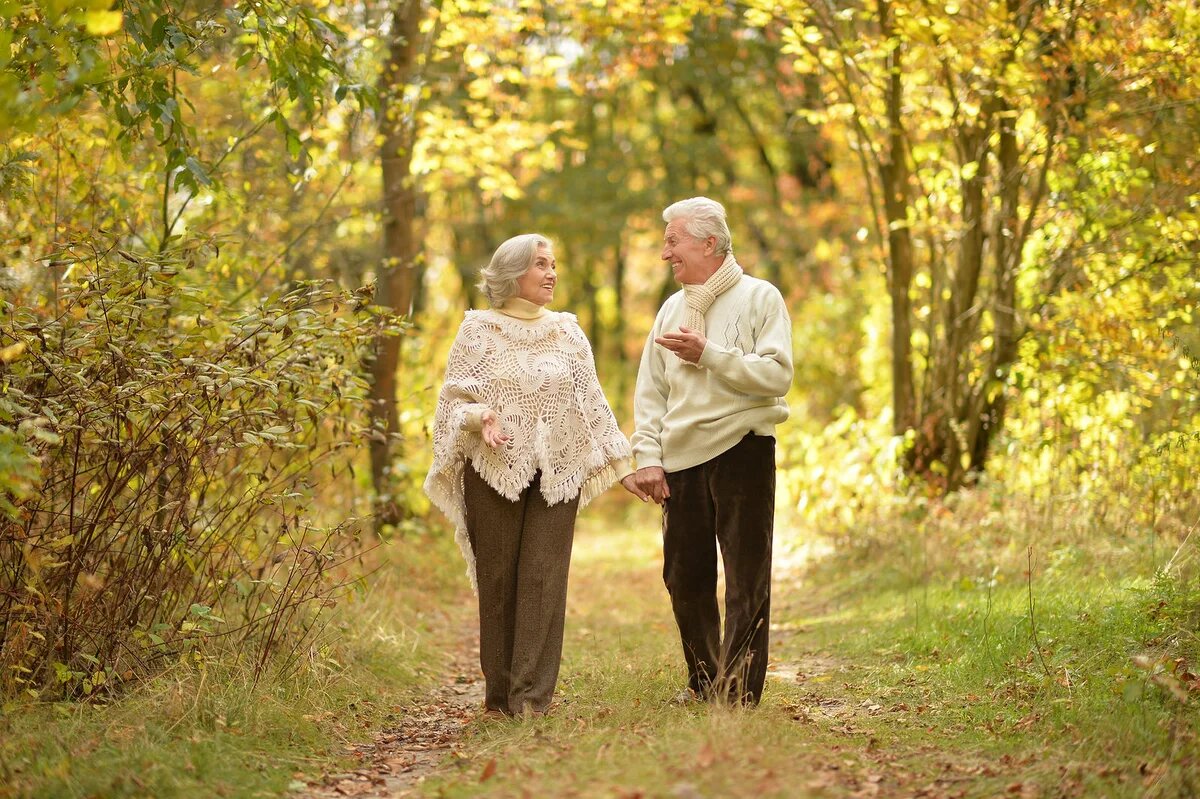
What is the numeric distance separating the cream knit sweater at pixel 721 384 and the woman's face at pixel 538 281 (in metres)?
0.52

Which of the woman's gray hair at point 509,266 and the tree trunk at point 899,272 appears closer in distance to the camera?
the woman's gray hair at point 509,266

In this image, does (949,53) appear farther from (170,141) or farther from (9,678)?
(9,678)

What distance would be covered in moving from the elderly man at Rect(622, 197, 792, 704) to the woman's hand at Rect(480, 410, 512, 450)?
2.09 feet

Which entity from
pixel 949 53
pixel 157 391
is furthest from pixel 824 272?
pixel 157 391

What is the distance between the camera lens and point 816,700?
5.82 metres

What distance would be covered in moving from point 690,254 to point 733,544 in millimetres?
1260

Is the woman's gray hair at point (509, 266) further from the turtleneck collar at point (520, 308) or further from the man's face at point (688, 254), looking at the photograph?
the man's face at point (688, 254)

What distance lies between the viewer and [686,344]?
5.06 metres

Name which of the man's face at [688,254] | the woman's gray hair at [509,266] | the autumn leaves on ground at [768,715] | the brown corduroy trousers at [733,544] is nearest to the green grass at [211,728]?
the autumn leaves on ground at [768,715]

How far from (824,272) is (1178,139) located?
37.6 ft

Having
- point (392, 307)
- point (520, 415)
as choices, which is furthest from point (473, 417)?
point (392, 307)

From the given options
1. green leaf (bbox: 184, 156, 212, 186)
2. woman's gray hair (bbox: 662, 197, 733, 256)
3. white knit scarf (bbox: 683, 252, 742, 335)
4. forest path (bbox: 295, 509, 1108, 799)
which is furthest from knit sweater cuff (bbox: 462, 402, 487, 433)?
green leaf (bbox: 184, 156, 212, 186)

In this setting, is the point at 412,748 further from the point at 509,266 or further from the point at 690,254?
the point at 690,254

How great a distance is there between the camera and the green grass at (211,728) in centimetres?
407
